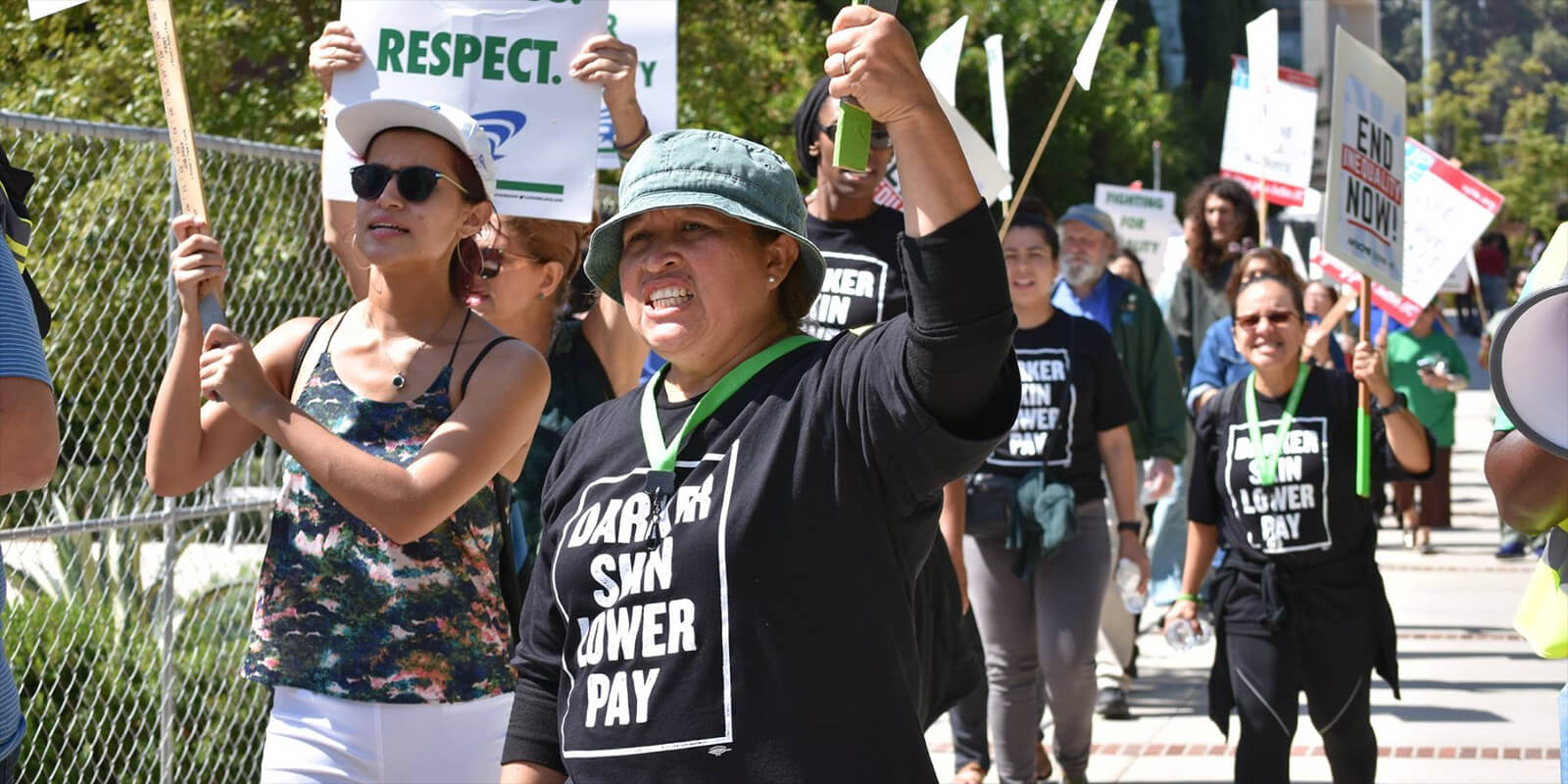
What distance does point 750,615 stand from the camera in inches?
100

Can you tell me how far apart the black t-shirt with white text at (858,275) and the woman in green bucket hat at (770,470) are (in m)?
2.42

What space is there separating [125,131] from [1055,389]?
3206 millimetres

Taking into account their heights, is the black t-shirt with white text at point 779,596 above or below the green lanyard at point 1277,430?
below

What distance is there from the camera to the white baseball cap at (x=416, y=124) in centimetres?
361

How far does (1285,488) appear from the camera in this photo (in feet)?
19.2

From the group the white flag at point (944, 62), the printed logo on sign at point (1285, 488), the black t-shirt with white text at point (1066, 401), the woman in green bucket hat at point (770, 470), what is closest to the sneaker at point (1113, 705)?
the black t-shirt with white text at point (1066, 401)

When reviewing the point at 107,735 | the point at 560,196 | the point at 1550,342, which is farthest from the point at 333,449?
the point at 107,735

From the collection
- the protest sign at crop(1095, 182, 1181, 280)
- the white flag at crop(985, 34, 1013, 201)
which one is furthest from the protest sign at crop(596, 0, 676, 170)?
the protest sign at crop(1095, 182, 1181, 280)

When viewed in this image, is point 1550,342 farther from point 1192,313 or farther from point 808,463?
point 1192,313

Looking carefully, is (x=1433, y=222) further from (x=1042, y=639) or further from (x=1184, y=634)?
(x=1184, y=634)

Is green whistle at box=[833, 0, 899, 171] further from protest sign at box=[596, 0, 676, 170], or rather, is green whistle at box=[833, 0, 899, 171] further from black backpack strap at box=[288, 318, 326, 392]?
protest sign at box=[596, 0, 676, 170]

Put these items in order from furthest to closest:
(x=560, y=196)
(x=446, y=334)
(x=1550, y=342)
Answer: (x=560, y=196) < (x=446, y=334) < (x=1550, y=342)

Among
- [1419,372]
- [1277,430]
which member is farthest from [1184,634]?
[1419,372]

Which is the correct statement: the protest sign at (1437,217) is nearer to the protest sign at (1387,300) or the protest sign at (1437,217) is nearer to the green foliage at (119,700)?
the protest sign at (1387,300)
